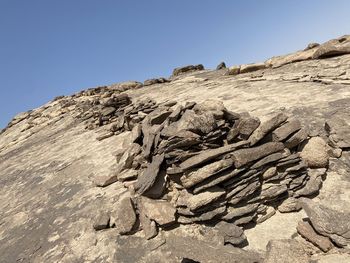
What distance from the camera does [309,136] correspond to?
350 inches

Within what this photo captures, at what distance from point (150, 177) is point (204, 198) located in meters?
1.74

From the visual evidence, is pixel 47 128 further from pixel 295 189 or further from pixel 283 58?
pixel 295 189

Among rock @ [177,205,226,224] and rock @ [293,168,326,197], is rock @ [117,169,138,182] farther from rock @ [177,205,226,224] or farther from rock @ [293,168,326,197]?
rock @ [293,168,326,197]

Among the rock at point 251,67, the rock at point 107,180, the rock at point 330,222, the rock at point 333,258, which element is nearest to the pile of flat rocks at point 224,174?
the rock at point 330,222

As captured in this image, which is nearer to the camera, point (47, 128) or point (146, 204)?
point (146, 204)

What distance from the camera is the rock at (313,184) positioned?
24.2 ft

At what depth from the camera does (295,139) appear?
27.5 feet

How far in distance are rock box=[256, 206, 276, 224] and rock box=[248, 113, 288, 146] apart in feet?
5.67

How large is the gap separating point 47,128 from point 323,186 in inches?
859

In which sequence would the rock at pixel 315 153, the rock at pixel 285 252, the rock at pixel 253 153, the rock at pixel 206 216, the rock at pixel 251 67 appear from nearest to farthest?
the rock at pixel 285 252 → the rock at pixel 206 216 → the rock at pixel 253 153 → the rock at pixel 315 153 → the rock at pixel 251 67

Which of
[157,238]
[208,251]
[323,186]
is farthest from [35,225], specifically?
[323,186]

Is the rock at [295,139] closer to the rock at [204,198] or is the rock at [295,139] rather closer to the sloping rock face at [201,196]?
the sloping rock face at [201,196]

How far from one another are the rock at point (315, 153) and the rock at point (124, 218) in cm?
475

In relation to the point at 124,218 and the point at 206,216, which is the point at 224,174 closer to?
the point at 206,216
